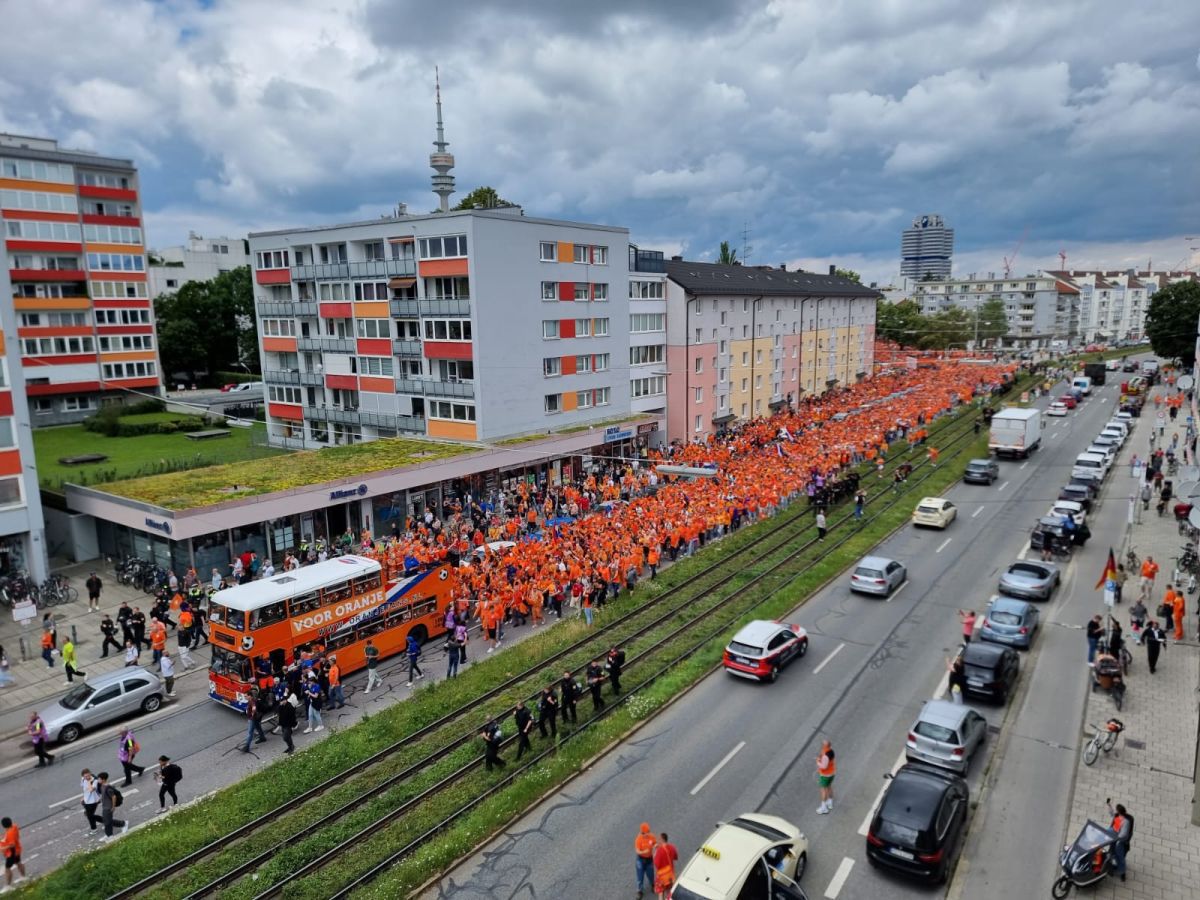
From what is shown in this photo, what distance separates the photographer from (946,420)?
215ft

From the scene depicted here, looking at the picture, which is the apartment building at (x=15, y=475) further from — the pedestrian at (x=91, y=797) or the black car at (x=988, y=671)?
the black car at (x=988, y=671)

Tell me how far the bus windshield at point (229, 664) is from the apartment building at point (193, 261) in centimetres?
8787

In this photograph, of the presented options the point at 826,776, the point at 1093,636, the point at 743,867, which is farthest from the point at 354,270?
the point at 743,867

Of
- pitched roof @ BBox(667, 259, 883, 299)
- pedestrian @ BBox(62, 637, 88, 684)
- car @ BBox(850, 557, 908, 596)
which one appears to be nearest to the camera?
pedestrian @ BBox(62, 637, 88, 684)

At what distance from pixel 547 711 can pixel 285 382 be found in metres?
39.9

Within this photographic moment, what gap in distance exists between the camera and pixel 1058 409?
2680 inches

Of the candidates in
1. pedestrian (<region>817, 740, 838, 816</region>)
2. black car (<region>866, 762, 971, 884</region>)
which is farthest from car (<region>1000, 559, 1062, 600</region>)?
pedestrian (<region>817, 740, 838, 816</region>)

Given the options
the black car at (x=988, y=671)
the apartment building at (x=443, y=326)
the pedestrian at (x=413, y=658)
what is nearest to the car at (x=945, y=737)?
the black car at (x=988, y=671)

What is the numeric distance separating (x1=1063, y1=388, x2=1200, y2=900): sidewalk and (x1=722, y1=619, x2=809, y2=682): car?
7206mm

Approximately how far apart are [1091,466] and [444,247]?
124 ft

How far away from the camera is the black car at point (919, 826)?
13000 millimetres

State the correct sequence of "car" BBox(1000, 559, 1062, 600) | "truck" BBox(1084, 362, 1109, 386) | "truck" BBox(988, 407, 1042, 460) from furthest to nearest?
"truck" BBox(1084, 362, 1109, 386) < "truck" BBox(988, 407, 1042, 460) < "car" BBox(1000, 559, 1062, 600)

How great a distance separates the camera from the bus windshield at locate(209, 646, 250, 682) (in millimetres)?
20266

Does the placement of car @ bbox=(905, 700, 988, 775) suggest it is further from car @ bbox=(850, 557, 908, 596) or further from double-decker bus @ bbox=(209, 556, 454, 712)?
double-decker bus @ bbox=(209, 556, 454, 712)
